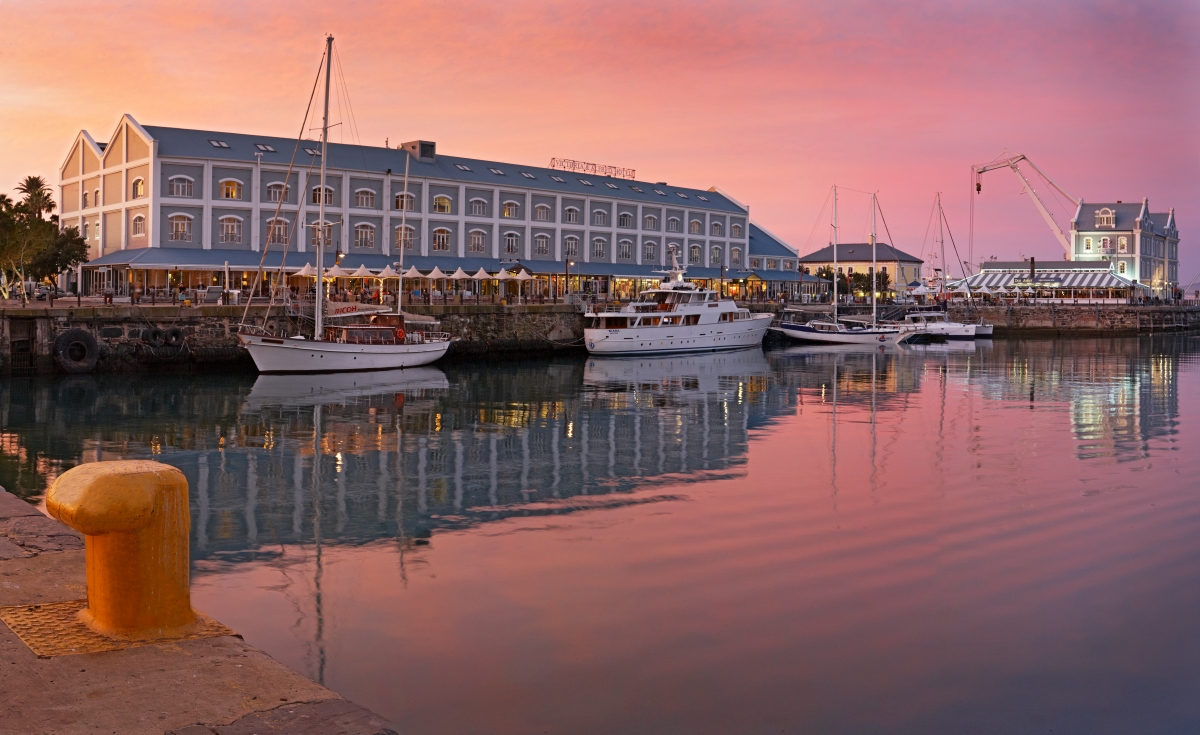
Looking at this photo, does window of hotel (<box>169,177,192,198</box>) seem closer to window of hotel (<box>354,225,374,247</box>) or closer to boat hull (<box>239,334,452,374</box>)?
window of hotel (<box>354,225,374,247</box>)

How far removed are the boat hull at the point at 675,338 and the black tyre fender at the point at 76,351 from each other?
92.2 feet

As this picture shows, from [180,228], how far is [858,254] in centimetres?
10037

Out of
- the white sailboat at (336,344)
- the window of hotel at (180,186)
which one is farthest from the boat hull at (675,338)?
the window of hotel at (180,186)

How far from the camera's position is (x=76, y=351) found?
45.1 meters

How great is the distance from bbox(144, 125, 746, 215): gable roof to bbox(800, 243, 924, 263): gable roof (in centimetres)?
5060

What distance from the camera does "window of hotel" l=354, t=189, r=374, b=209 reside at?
70.1 m

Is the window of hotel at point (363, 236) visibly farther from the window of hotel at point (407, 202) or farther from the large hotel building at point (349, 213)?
the window of hotel at point (407, 202)

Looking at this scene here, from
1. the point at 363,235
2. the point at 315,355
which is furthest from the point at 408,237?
the point at 315,355

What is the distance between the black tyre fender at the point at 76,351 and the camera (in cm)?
4466

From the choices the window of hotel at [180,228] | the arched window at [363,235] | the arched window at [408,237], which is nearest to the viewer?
the window of hotel at [180,228]

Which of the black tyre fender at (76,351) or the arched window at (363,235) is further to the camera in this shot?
the arched window at (363,235)

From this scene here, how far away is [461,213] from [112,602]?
68659mm

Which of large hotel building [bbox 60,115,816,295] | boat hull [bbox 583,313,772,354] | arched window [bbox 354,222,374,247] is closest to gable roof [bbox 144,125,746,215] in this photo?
large hotel building [bbox 60,115,816,295]

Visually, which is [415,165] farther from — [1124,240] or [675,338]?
[1124,240]
